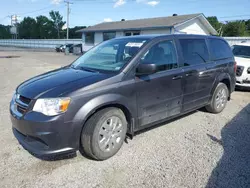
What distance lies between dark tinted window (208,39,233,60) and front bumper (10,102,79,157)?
12.1 ft

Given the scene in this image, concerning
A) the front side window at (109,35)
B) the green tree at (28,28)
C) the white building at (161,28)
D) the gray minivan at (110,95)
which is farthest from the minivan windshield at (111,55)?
the green tree at (28,28)

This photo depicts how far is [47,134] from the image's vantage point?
2.74 meters

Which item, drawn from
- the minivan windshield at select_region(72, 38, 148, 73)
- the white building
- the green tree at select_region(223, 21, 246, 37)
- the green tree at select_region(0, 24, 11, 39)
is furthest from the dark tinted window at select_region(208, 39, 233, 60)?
the green tree at select_region(0, 24, 11, 39)

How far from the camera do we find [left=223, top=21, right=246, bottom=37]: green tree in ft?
137

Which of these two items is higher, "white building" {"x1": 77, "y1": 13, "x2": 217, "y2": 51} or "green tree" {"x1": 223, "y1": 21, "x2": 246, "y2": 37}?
"green tree" {"x1": 223, "y1": 21, "x2": 246, "y2": 37}

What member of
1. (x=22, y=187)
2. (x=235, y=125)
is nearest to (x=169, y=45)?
(x=235, y=125)

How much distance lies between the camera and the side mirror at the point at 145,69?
3.27 meters

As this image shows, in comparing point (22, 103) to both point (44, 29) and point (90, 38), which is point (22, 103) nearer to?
point (90, 38)

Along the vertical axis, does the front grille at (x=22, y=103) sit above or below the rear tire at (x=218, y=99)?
above

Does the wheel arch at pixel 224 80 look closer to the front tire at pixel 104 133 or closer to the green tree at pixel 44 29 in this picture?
the front tire at pixel 104 133

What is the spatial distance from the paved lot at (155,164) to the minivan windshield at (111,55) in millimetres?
1353

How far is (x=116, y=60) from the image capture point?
3.69 metres

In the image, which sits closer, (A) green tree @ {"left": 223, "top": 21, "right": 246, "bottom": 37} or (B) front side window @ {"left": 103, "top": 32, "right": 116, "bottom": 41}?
(B) front side window @ {"left": 103, "top": 32, "right": 116, "bottom": 41}

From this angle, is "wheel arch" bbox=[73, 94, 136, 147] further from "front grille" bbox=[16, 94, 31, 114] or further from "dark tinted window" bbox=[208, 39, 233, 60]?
"dark tinted window" bbox=[208, 39, 233, 60]
